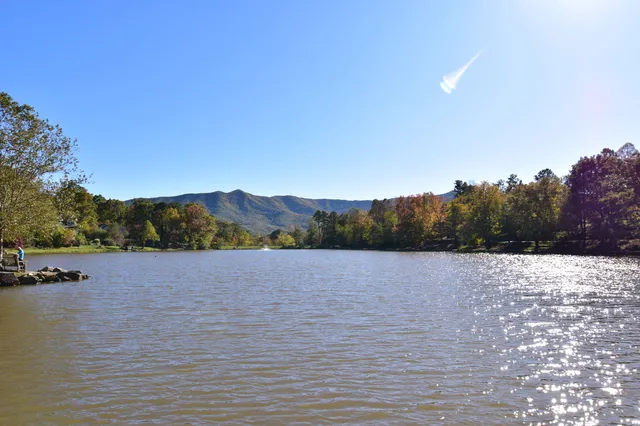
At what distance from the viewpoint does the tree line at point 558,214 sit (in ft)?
228

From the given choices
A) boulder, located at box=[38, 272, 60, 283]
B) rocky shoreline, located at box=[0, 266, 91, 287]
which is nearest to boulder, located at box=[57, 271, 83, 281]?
rocky shoreline, located at box=[0, 266, 91, 287]

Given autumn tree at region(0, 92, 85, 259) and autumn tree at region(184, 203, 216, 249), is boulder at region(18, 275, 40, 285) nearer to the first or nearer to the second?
autumn tree at region(0, 92, 85, 259)

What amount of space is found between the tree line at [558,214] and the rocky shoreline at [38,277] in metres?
72.6

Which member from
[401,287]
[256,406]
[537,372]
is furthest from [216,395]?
[401,287]

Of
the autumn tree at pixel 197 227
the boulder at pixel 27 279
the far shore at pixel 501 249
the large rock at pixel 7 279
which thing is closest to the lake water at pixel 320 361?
the large rock at pixel 7 279

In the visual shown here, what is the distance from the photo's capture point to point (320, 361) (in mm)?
11828

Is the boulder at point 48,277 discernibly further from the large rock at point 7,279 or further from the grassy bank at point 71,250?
the grassy bank at point 71,250

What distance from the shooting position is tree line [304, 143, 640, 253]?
69.6 m

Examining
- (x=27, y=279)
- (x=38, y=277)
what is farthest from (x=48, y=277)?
(x=27, y=279)

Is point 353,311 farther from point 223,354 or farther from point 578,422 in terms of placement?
point 578,422

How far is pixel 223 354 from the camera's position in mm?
12602

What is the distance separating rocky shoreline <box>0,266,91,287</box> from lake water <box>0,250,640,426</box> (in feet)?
34.8

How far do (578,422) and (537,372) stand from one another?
3.20m

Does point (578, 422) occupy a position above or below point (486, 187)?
below
